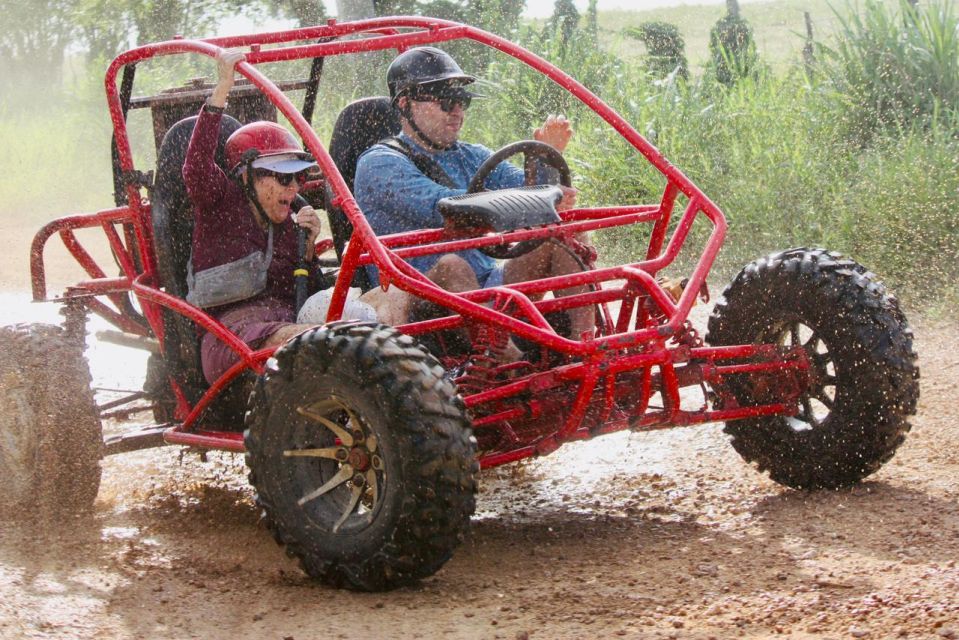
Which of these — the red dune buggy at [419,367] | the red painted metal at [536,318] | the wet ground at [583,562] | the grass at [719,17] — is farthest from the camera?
the grass at [719,17]

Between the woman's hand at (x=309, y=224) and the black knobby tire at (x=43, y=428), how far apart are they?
3.37ft

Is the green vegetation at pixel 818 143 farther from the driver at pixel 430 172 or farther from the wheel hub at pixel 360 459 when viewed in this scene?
the wheel hub at pixel 360 459

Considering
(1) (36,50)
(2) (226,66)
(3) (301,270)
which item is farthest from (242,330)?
(1) (36,50)

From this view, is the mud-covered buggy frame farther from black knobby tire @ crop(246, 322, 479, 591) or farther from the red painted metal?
black knobby tire @ crop(246, 322, 479, 591)

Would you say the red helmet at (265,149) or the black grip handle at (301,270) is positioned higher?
the red helmet at (265,149)

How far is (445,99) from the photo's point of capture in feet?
18.1

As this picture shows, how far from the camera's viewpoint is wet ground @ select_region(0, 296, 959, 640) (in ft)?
12.2

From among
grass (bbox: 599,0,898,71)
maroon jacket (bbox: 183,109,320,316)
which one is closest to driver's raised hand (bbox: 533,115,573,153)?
maroon jacket (bbox: 183,109,320,316)

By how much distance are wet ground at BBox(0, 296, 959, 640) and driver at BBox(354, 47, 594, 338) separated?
0.81 meters

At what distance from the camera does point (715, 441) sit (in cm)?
607

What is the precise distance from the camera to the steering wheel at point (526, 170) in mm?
4938

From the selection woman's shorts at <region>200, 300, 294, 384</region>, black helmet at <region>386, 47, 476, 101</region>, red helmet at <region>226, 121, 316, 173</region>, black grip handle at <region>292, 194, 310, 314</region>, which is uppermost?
black helmet at <region>386, 47, 476, 101</region>

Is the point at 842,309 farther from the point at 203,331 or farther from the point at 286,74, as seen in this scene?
the point at 286,74

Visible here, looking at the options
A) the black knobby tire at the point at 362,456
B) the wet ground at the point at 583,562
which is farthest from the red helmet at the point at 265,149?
the wet ground at the point at 583,562
